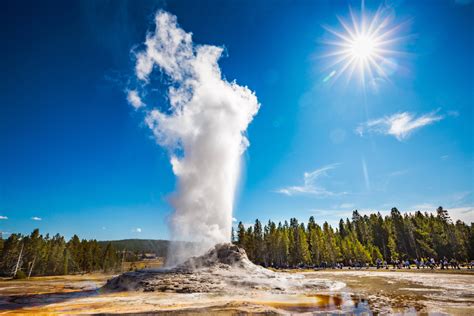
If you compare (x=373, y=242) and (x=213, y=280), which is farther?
(x=373, y=242)

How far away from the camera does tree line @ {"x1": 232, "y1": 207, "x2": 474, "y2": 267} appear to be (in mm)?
66750

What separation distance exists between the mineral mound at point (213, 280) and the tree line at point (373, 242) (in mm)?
47500

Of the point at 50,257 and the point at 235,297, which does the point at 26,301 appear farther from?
the point at 50,257

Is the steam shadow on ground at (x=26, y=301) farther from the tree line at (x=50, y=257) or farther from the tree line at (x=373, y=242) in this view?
the tree line at (x=373, y=242)

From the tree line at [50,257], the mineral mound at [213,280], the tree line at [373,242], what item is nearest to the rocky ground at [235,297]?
the mineral mound at [213,280]

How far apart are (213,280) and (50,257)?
79.7 metres

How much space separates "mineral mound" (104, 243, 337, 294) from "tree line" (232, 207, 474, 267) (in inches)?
1870

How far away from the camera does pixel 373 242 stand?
284 feet

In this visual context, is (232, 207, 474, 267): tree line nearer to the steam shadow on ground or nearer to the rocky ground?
the rocky ground

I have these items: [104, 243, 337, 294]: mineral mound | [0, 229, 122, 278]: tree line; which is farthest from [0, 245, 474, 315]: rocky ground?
[0, 229, 122, 278]: tree line

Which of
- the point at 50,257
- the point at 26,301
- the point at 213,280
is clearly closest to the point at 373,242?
the point at 213,280

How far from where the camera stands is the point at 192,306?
19172 millimetres

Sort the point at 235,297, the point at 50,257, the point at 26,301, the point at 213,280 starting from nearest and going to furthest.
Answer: the point at 235,297 → the point at 26,301 → the point at 213,280 → the point at 50,257

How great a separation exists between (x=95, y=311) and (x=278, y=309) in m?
13.4
